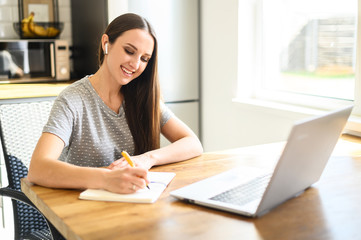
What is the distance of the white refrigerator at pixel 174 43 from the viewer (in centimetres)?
314

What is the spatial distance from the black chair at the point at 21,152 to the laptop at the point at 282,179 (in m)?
0.72

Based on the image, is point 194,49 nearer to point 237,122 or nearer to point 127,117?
point 237,122

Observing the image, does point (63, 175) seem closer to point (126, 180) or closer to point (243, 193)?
point (126, 180)

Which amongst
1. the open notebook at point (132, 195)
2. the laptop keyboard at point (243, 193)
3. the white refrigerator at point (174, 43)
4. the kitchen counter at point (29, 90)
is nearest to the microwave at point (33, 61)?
the kitchen counter at point (29, 90)

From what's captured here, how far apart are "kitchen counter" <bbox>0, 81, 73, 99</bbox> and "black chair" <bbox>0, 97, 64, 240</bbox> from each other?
38.1 inches

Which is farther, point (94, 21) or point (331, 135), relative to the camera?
point (94, 21)

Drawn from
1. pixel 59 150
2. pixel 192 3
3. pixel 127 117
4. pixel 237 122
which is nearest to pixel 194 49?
pixel 192 3

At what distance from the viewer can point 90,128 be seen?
5.82 feet

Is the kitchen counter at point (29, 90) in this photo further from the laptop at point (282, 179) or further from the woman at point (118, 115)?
the laptop at point (282, 179)

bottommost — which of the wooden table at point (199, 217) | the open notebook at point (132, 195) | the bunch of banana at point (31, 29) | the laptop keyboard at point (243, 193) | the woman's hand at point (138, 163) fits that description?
the wooden table at point (199, 217)

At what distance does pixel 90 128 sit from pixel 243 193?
0.72 meters

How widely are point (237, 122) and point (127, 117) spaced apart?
1260 mm

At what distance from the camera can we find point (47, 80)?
129 inches

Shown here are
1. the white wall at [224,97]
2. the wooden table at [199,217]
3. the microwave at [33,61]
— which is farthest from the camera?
the microwave at [33,61]
